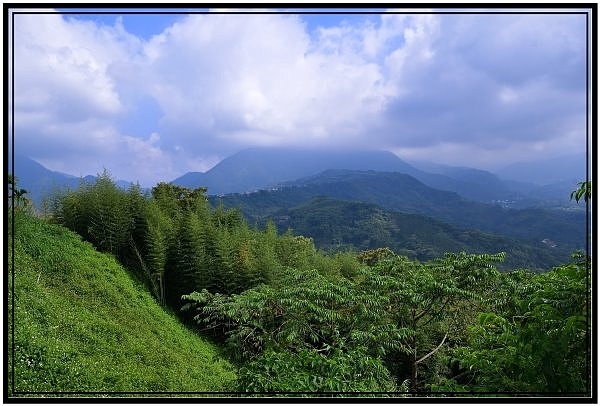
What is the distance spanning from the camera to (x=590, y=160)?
2.11m

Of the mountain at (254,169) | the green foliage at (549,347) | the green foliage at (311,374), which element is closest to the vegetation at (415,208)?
the mountain at (254,169)

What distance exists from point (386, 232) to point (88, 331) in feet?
144

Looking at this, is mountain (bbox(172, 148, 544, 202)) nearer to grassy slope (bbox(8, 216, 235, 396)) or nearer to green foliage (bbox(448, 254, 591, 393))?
grassy slope (bbox(8, 216, 235, 396))

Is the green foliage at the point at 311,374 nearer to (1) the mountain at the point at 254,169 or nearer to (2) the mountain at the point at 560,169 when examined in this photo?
(2) the mountain at the point at 560,169

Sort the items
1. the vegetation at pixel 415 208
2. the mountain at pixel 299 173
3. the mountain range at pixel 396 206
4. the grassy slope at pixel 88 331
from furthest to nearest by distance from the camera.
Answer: the vegetation at pixel 415 208 < the mountain range at pixel 396 206 < the mountain at pixel 299 173 < the grassy slope at pixel 88 331

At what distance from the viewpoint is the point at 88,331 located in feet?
13.5

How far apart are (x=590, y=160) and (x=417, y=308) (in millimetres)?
2847

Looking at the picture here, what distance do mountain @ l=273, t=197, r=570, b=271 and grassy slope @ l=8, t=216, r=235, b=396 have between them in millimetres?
29968

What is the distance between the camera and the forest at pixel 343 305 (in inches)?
77.5

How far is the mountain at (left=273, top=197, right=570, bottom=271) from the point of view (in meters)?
36.1

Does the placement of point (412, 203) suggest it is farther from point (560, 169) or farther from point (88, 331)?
point (88, 331)

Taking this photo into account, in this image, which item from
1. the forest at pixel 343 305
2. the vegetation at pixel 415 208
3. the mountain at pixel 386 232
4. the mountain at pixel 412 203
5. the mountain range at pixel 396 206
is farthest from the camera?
the mountain at pixel 412 203

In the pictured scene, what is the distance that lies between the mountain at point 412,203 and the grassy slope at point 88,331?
2325 centimetres

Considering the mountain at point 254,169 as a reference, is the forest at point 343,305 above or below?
below
